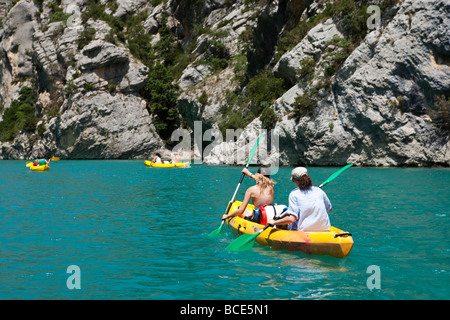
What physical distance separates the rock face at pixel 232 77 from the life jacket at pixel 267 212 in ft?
70.7

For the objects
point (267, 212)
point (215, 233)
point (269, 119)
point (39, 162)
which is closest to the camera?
point (267, 212)

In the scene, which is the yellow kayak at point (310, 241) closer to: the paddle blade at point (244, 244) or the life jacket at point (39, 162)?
the paddle blade at point (244, 244)

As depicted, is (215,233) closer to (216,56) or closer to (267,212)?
(267,212)

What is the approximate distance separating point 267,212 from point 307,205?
140 centimetres

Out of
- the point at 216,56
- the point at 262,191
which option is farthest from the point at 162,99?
the point at 262,191

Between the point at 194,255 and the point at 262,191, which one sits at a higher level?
the point at 262,191

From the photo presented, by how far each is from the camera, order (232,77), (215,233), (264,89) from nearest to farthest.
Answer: (215,233), (264,89), (232,77)

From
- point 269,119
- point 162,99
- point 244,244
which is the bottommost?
point 244,244

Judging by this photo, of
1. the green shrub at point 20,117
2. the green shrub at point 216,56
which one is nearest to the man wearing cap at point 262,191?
the green shrub at point 216,56

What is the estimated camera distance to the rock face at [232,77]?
26.8 meters

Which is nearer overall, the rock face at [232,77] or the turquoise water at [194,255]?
the turquoise water at [194,255]

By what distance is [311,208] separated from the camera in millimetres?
7223

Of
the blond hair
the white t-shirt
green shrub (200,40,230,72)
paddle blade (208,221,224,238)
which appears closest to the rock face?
green shrub (200,40,230,72)
